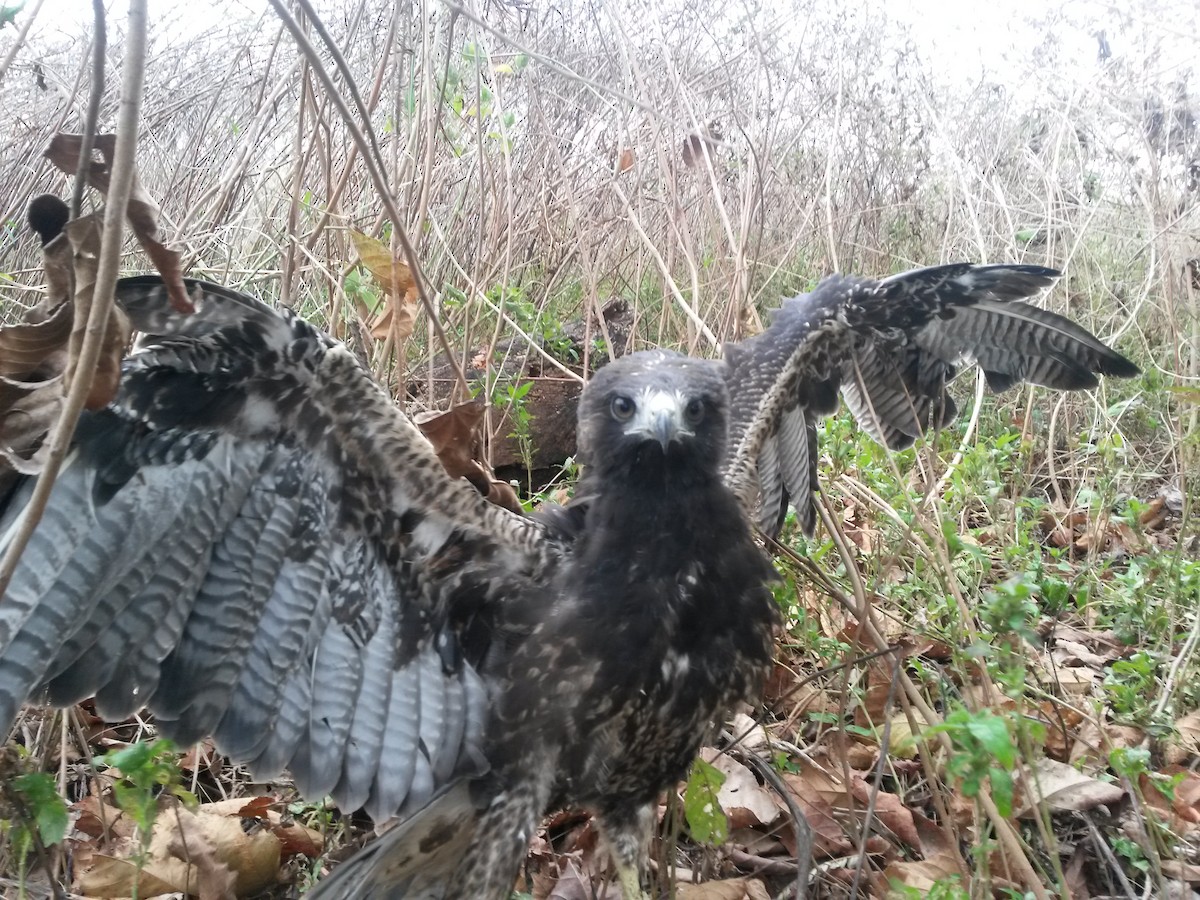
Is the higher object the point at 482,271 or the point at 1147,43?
the point at 1147,43

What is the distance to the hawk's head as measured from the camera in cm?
282

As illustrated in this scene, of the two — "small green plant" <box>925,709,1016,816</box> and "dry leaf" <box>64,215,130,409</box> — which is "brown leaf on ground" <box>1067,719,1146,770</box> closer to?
"small green plant" <box>925,709,1016,816</box>

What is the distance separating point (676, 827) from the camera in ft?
9.53

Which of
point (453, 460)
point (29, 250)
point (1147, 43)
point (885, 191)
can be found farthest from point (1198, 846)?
point (29, 250)

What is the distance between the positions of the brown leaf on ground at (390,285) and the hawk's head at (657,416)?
2.36ft

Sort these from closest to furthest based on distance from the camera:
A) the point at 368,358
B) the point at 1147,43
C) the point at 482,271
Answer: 1. the point at 482,271
2. the point at 368,358
3. the point at 1147,43

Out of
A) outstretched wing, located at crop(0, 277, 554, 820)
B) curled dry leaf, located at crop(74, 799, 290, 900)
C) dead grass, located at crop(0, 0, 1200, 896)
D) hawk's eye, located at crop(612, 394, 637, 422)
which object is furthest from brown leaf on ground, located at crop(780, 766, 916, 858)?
curled dry leaf, located at crop(74, 799, 290, 900)

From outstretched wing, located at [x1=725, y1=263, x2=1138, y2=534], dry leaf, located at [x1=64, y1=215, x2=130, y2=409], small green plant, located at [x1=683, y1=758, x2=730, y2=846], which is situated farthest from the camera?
outstretched wing, located at [x1=725, y1=263, x2=1138, y2=534]

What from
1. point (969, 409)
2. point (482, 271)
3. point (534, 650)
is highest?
point (482, 271)

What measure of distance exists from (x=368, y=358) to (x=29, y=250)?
3210mm

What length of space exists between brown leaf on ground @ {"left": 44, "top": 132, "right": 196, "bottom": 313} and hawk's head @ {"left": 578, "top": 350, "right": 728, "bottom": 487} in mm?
1626

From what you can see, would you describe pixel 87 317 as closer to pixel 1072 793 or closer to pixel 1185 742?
pixel 1072 793

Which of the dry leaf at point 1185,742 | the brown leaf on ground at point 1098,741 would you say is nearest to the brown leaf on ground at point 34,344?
the brown leaf on ground at point 1098,741

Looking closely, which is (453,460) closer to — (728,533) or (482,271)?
(728,533)
